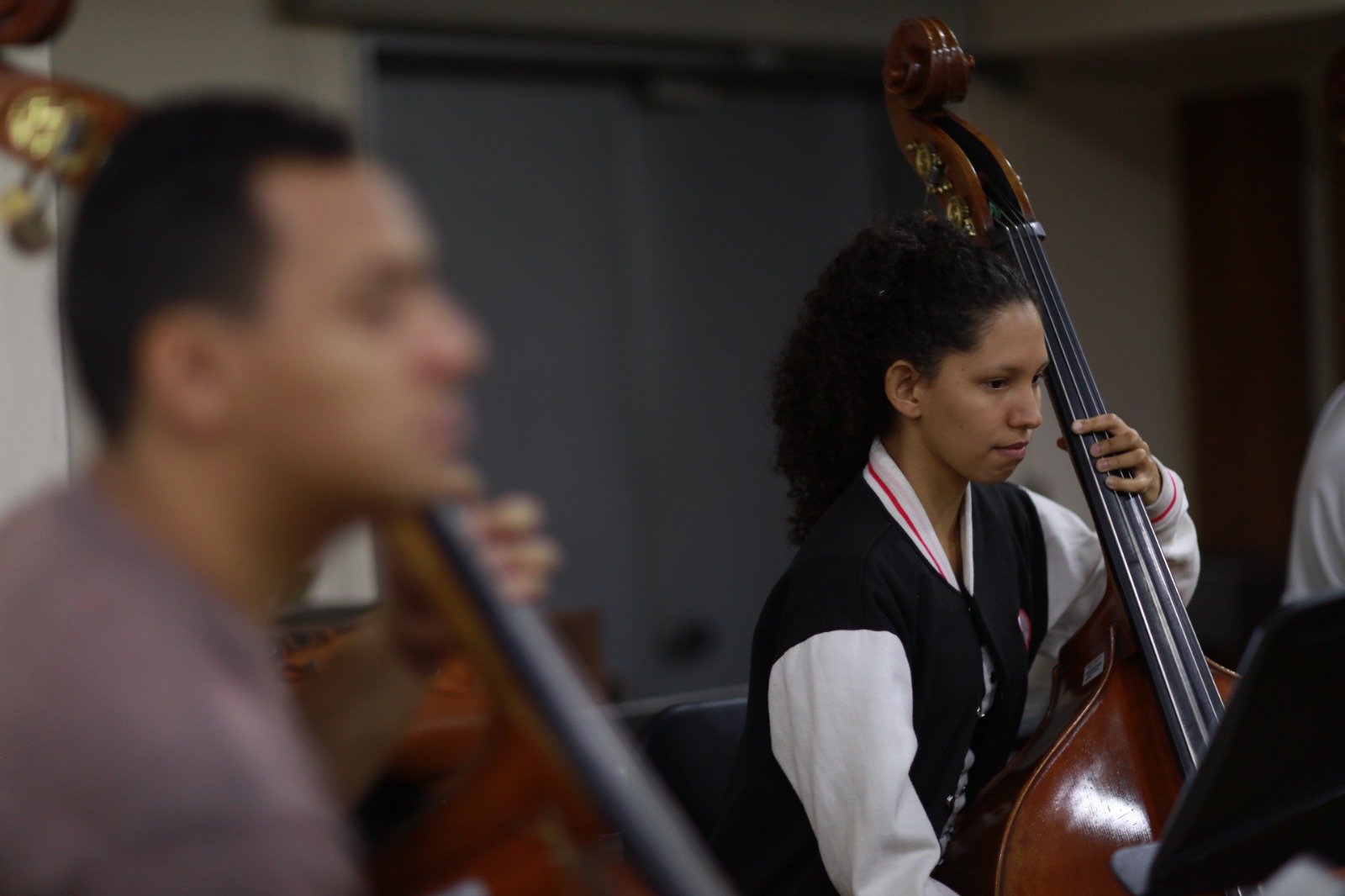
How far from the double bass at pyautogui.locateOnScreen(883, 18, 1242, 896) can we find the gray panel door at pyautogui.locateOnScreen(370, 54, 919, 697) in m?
1.58

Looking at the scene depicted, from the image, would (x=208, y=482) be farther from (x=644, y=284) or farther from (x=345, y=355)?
(x=644, y=284)

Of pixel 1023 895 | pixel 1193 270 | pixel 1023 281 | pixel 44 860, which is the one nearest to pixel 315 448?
pixel 44 860

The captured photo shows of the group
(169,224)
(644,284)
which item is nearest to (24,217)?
(169,224)

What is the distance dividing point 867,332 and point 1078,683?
0.41 metres

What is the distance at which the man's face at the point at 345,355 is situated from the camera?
1.93ft

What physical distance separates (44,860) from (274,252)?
0.25 metres

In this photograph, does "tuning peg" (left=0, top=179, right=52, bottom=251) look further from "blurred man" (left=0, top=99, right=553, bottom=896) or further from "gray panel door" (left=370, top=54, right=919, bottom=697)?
"gray panel door" (left=370, top=54, right=919, bottom=697)

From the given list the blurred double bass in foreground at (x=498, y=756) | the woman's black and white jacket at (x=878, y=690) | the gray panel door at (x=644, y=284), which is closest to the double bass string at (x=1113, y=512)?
the woman's black and white jacket at (x=878, y=690)

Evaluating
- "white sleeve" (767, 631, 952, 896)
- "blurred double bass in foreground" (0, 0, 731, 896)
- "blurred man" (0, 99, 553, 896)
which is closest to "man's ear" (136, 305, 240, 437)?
"blurred man" (0, 99, 553, 896)

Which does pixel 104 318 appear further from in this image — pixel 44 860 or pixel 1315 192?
pixel 1315 192

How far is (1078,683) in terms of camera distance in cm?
140

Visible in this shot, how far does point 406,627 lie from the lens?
0.76 meters

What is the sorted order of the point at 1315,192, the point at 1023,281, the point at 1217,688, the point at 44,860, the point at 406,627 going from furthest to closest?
1. the point at 1315,192
2. the point at 1023,281
3. the point at 1217,688
4. the point at 406,627
5. the point at 44,860

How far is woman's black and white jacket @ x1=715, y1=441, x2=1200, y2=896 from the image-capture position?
4.00ft
